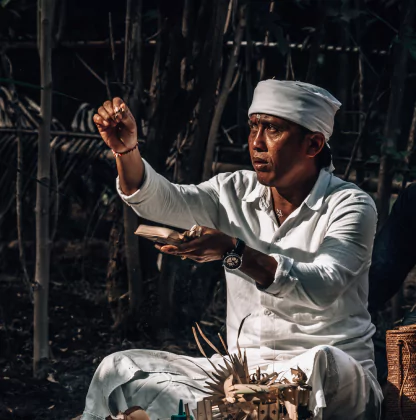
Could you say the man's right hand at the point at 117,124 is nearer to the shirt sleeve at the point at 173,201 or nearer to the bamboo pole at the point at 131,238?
the shirt sleeve at the point at 173,201

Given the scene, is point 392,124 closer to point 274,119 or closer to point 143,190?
point 274,119

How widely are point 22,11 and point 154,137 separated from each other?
208 cm

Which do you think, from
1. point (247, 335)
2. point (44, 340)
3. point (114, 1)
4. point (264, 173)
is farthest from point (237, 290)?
point (114, 1)

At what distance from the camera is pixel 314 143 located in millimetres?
3789

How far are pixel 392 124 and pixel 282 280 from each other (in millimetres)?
2682

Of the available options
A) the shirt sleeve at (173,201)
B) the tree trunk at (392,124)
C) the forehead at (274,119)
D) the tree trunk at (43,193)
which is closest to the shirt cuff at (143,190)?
the shirt sleeve at (173,201)

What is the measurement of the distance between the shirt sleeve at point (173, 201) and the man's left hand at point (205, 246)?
23.4 inches

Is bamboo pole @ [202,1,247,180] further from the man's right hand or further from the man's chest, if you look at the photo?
the man's right hand

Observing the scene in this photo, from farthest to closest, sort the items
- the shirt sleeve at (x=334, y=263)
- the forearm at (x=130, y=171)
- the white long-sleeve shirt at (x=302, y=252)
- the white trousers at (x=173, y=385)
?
1. the forearm at (x=130, y=171)
2. the white long-sleeve shirt at (x=302, y=252)
3. the white trousers at (x=173, y=385)
4. the shirt sleeve at (x=334, y=263)

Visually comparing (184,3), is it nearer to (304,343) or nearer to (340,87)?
(340,87)

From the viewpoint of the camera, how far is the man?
11.5 feet

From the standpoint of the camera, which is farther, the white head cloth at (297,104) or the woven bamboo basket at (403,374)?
the white head cloth at (297,104)

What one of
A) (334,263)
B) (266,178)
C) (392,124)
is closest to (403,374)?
(334,263)

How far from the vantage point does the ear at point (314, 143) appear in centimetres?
377
